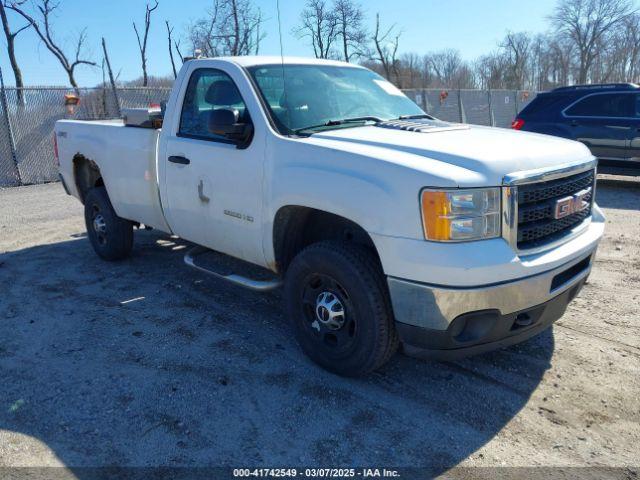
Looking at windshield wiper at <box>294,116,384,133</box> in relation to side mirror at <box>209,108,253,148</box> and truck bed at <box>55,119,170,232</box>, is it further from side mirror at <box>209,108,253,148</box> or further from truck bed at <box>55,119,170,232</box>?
truck bed at <box>55,119,170,232</box>

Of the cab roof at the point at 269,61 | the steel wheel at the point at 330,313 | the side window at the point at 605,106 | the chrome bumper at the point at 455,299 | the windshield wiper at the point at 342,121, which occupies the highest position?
the cab roof at the point at 269,61

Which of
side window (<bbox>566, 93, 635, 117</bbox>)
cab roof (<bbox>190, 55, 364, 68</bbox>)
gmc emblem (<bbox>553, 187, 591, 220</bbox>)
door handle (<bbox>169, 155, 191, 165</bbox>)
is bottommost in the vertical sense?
gmc emblem (<bbox>553, 187, 591, 220</bbox>)

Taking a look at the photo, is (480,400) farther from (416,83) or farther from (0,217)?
(416,83)

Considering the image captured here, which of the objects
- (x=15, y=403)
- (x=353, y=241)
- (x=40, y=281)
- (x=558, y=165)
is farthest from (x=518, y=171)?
(x=40, y=281)

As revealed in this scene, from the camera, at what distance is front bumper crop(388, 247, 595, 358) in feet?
9.52

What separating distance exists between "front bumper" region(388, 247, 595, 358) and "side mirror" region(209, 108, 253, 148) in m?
1.59

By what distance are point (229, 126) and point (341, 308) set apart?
145cm

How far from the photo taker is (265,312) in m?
4.75

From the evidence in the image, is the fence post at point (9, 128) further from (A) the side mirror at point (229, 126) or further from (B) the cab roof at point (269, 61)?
(A) the side mirror at point (229, 126)

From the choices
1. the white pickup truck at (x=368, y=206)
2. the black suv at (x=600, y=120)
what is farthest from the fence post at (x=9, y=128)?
the black suv at (x=600, y=120)

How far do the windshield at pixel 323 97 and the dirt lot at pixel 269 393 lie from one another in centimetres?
164

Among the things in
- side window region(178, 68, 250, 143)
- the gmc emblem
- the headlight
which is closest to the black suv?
the gmc emblem

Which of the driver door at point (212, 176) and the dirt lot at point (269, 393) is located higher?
the driver door at point (212, 176)

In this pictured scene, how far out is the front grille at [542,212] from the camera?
3074 mm
